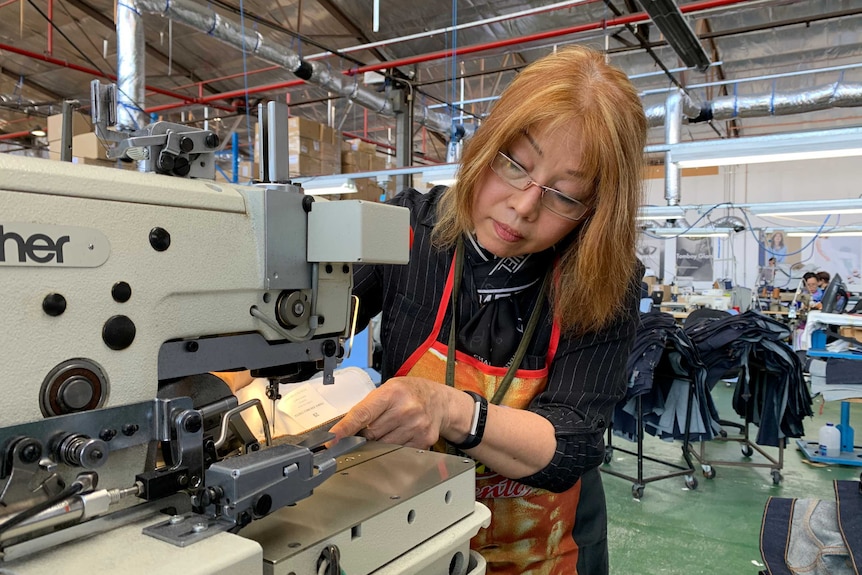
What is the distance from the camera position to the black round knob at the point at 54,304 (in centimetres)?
54

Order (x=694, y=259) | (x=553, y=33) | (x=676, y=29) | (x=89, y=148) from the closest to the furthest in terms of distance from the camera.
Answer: (x=676, y=29), (x=89, y=148), (x=553, y=33), (x=694, y=259)

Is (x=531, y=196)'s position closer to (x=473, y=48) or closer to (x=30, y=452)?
(x=30, y=452)

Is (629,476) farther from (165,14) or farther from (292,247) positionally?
(165,14)

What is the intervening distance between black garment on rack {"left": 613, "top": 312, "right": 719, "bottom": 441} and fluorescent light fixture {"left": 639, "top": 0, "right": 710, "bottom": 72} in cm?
143

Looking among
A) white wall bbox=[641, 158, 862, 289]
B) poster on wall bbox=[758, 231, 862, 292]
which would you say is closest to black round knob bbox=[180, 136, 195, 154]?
white wall bbox=[641, 158, 862, 289]

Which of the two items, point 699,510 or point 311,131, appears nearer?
point 699,510

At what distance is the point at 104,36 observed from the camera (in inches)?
229

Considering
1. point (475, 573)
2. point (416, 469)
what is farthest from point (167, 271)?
point (475, 573)

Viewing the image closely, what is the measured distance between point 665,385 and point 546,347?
2653 millimetres

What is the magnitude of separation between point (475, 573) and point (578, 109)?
0.67 m

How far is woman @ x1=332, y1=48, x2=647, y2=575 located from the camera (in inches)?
36.8

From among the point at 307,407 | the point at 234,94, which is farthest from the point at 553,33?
the point at 307,407

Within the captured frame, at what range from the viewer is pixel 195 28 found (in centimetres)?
381

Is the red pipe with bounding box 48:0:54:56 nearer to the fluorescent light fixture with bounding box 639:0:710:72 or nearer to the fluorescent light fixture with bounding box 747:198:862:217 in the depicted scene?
the fluorescent light fixture with bounding box 639:0:710:72
